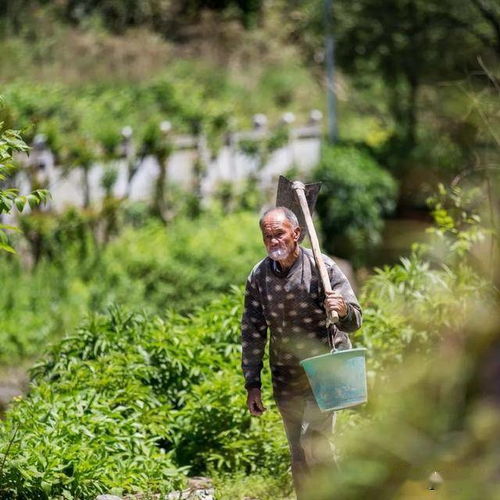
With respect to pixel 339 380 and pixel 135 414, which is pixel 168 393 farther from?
pixel 339 380

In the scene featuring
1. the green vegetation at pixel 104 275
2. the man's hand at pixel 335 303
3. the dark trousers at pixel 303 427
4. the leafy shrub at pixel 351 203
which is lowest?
the leafy shrub at pixel 351 203

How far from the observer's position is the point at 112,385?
21.2 feet

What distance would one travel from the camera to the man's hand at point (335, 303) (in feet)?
15.5

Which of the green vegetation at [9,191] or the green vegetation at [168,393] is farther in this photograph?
the green vegetation at [168,393]

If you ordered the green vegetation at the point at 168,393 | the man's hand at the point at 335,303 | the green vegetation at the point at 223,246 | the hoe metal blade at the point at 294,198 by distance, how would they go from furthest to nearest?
the green vegetation at the point at 168,393 → the hoe metal blade at the point at 294,198 → the man's hand at the point at 335,303 → the green vegetation at the point at 223,246

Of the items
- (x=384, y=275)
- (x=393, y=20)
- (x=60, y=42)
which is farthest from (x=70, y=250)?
(x=60, y=42)

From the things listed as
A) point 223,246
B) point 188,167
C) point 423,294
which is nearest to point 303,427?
point 423,294

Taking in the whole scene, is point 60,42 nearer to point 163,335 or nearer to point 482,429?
point 163,335

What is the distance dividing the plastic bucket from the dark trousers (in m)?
0.47

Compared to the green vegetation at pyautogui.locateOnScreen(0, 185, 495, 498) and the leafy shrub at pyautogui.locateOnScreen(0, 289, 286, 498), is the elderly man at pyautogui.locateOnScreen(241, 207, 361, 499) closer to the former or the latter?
the green vegetation at pyautogui.locateOnScreen(0, 185, 495, 498)

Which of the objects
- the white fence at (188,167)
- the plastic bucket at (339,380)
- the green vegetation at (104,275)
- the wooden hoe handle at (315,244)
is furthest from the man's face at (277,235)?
the white fence at (188,167)

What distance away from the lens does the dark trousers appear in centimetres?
512

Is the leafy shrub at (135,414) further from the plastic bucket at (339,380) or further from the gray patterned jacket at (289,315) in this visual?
the plastic bucket at (339,380)

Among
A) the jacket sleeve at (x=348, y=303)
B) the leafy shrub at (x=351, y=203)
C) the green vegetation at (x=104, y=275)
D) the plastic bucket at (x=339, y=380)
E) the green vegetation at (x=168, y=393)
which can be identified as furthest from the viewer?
the leafy shrub at (x=351, y=203)
